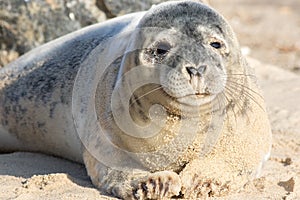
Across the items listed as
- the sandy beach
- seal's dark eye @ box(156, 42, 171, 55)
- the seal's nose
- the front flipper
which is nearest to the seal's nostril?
the seal's nose

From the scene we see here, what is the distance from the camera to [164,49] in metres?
3.62

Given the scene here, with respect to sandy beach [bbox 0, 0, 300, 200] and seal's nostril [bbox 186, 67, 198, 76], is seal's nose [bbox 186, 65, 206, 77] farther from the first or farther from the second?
sandy beach [bbox 0, 0, 300, 200]

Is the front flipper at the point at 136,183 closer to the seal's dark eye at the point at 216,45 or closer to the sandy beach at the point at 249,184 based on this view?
the sandy beach at the point at 249,184

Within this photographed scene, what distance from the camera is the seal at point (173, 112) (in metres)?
3.56

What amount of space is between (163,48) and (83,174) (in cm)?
99

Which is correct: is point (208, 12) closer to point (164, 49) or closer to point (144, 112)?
point (164, 49)

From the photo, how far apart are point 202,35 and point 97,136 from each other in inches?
31.1

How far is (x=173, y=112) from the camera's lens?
11.9 feet

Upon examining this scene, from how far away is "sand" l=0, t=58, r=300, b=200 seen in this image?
3.79 meters

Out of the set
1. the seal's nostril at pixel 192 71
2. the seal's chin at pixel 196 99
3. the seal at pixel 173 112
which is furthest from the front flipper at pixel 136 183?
the seal's nostril at pixel 192 71

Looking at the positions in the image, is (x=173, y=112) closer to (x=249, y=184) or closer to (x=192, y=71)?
(x=192, y=71)

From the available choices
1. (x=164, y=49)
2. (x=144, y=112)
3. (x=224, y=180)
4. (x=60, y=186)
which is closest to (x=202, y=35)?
(x=164, y=49)

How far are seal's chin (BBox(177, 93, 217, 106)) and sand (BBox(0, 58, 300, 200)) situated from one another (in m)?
0.51

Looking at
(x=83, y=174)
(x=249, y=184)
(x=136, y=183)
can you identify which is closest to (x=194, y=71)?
(x=136, y=183)
